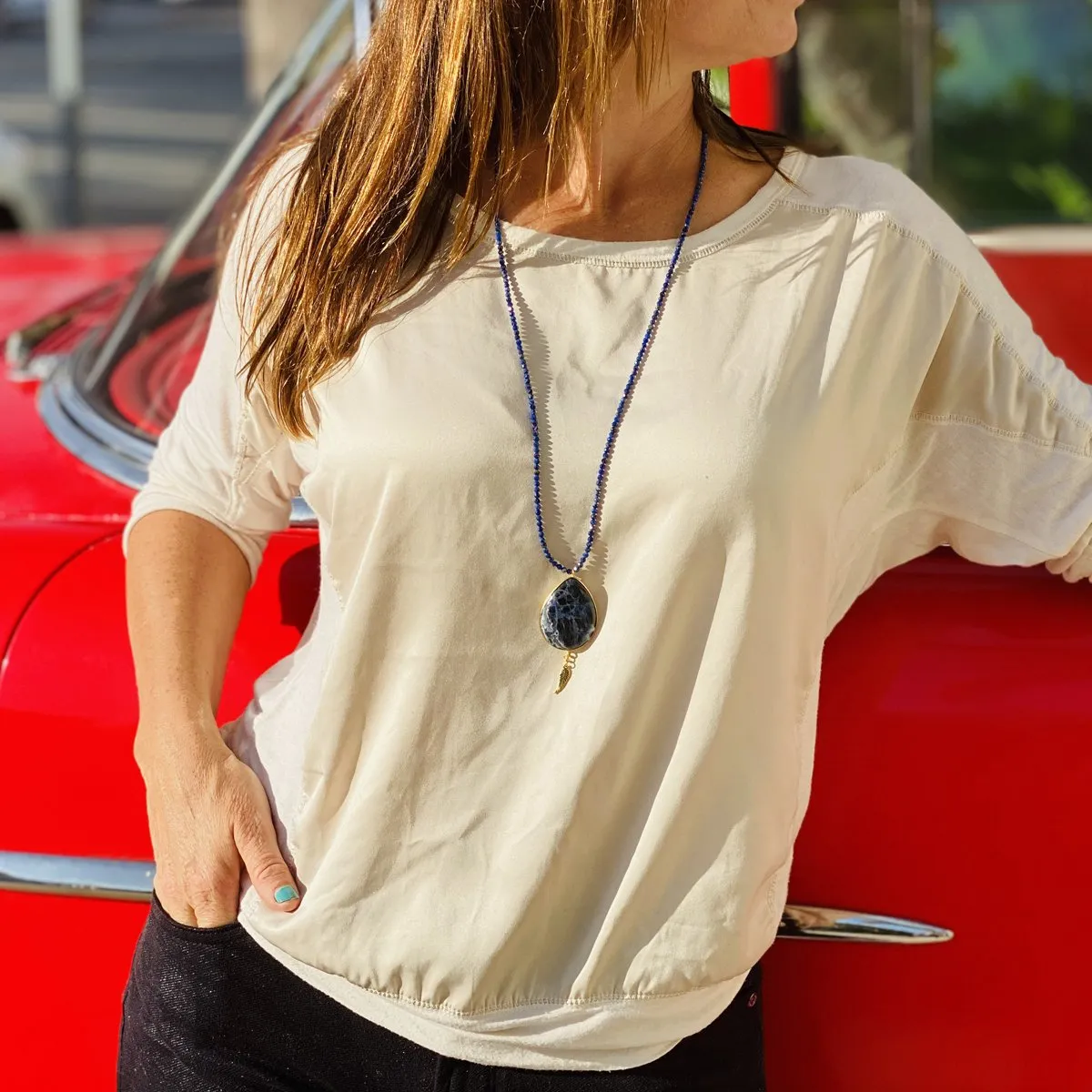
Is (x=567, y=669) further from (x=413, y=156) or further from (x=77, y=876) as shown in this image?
(x=77, y=876)

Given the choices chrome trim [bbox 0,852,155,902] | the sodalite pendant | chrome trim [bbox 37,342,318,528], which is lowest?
chrome trim [bbox 0,852,155,902]

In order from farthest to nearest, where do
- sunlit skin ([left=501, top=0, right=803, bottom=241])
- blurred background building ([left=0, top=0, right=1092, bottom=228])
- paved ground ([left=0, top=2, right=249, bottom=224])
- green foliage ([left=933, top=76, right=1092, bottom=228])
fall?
paved ground ([left=0, top=2, right=249, bottom=224]), green foliage ([left=933, top=76, right=1092, bottom=228]), blurred background building ([left=0, top=0, right=1092, bottom=228]), sunlit skin ([left=501, top=0, right=803, bottom=241])

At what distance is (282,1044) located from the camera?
136 cm

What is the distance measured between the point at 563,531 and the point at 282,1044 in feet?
1.68

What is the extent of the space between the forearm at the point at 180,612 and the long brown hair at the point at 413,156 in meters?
0.18

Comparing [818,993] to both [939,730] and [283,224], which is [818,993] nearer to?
[939,730]

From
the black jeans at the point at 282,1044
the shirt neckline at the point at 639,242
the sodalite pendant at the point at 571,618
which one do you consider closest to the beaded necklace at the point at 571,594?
the sodalite pendant at the point at 571,618

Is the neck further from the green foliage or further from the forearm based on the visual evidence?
the green foliage

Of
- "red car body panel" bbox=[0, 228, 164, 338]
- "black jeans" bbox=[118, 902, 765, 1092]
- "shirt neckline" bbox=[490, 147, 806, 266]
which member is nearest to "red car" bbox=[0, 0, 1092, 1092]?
"black jeans" bbox=[118, 902, 765, 1092]

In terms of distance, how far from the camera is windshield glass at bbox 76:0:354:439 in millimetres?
1994

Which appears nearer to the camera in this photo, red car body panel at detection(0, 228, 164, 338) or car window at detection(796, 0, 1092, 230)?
red car body panel at detection(0, 228, 164, 338)

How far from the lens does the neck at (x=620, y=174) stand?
139 centimetres

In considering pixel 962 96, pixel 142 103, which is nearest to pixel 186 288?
pixel 962 96

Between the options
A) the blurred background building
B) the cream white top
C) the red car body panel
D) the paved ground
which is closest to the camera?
the cream white top
